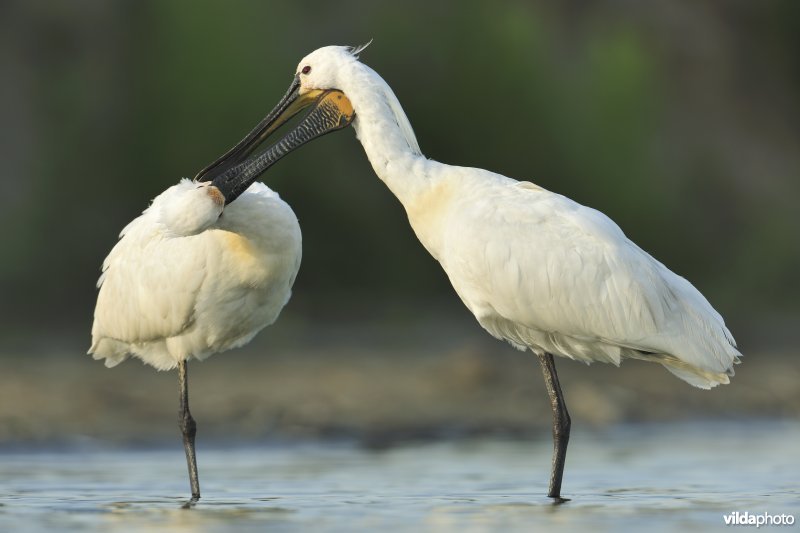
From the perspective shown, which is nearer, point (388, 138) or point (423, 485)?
point (388, 138)

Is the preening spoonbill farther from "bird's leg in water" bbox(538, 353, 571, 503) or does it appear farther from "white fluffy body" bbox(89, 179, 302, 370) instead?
"bird's leg in water" bbox(538, 353, 571, 503)

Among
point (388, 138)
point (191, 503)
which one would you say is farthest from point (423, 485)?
point (388, 138)

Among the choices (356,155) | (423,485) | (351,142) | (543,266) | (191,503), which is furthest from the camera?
(356,155)

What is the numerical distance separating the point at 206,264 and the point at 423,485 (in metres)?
2.14

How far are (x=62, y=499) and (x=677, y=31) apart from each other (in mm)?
35652

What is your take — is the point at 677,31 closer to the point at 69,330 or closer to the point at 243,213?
the point at 69,330

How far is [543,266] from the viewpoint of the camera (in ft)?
30.9

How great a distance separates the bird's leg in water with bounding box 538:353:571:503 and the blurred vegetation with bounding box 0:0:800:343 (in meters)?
12.9

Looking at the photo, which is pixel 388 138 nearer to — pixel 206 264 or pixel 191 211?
pixel 191 211

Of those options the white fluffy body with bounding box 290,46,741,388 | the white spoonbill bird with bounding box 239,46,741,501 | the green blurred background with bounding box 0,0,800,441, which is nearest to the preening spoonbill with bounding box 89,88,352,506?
the white spoonbill bird with bounding box 239,46,741,501

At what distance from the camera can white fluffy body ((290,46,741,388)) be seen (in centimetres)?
938

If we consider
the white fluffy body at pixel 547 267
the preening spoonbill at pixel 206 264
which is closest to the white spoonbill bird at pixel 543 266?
the white fluffy body at pixel 547 267

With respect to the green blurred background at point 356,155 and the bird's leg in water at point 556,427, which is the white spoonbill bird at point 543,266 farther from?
the green blurred background at point 356,155

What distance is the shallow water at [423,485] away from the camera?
9.18 m
